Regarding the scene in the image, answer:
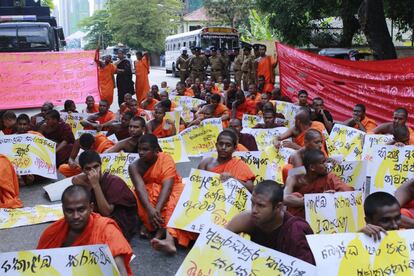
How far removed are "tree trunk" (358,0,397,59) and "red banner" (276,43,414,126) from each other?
228 cm

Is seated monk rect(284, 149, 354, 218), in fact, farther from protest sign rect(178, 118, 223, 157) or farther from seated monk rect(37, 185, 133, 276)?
protest sign rect(178, 118, 223, 157)

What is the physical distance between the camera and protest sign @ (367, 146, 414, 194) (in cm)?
501

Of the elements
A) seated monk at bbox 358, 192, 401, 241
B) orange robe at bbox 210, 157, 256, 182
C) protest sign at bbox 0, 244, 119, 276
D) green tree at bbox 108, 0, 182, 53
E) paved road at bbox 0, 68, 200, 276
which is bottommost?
paved road at bbox 0, 68, 200, 276

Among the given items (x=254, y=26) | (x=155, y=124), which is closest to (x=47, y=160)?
(x=155, y=124)

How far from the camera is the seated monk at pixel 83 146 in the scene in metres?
6.19

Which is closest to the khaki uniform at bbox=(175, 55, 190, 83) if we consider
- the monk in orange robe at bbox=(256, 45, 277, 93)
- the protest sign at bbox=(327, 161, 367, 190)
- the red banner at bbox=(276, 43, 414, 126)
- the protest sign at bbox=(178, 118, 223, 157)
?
the monk in orange robe at bbox=(256, 45, 277, 93)

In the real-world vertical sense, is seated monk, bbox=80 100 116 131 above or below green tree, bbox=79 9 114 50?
below

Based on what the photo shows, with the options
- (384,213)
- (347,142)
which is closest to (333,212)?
(384,213)

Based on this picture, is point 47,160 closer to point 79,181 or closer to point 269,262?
point 79,181

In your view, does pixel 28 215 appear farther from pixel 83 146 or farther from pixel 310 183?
pixel 310 183

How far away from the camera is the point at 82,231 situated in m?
3.16

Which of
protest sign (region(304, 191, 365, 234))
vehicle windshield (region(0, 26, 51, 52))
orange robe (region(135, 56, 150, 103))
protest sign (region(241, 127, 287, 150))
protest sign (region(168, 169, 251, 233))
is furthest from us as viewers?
vehicle windshield (region(0, 26, 51, 52))

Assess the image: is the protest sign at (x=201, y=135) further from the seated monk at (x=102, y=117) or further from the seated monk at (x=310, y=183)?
the seated monk at (x=310, y=183)

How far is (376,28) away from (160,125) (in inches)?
299
